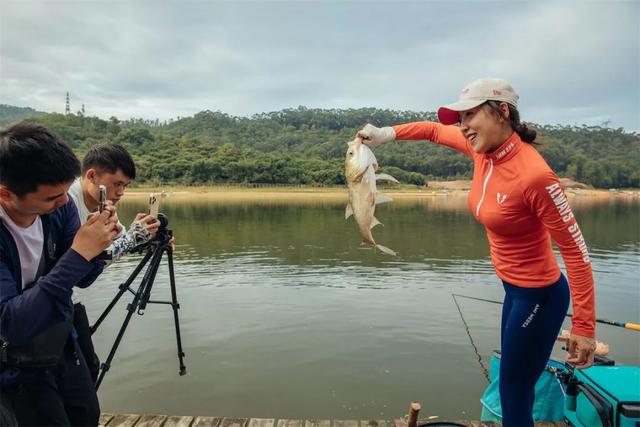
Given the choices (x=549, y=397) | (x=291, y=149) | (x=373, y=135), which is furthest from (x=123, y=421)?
(x=291, y=149)

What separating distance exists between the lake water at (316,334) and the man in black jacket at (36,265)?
346 centimetres

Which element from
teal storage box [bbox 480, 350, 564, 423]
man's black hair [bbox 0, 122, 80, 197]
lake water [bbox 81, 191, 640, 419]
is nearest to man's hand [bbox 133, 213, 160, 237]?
man's black hair [bbox 0, 122, 80, 197]

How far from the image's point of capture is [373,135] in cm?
263

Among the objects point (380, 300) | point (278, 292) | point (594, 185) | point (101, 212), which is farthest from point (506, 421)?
point (594, 185)

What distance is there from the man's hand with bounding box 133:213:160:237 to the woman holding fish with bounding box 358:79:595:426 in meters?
2.18

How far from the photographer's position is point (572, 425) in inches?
127

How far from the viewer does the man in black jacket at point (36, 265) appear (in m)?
1.56

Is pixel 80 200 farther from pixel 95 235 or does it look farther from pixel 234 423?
pixel 234 423

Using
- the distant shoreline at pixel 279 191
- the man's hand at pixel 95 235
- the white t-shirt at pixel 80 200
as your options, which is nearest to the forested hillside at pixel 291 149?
the distant shoreline at pixel 279 191

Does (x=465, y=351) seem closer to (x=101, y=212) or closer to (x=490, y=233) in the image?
(x=490, y=233)

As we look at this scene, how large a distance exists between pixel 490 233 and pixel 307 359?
4.53 metres

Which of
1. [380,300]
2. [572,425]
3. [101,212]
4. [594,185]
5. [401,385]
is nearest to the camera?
[101,212]

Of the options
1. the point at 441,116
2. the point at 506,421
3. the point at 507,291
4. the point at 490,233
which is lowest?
the point at 506,421

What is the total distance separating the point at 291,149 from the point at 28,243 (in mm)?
90464
